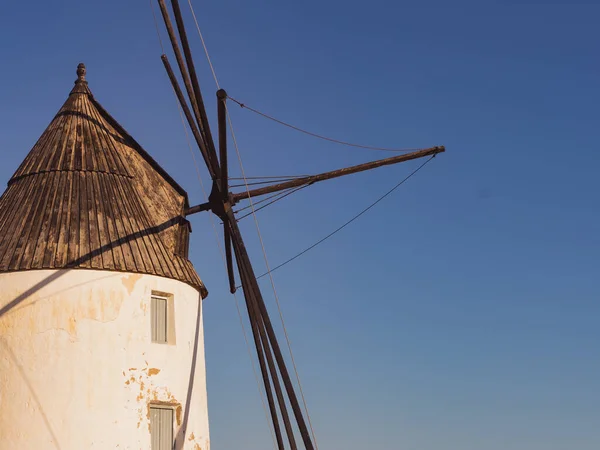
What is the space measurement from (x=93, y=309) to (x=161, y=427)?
2.92 metres

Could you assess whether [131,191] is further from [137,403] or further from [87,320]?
[137,403]

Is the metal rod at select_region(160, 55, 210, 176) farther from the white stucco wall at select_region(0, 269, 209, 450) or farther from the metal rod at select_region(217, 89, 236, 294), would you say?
the white stucco wall at select_region(0, 269, 209, 450)

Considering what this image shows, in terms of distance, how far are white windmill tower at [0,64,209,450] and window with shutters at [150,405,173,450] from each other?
25 millimetres

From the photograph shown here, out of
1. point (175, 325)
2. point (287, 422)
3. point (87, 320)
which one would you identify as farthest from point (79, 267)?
point (287, 422)

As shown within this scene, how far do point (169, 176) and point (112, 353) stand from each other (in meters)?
5.83

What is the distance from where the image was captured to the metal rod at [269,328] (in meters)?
16.6

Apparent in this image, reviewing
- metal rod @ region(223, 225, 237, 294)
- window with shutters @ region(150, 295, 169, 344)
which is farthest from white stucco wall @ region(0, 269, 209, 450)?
metal rod @ region(223, 225, 237, 294)

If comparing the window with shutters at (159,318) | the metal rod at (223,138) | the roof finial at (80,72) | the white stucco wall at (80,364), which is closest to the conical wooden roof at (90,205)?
the roof finial at (80,72)

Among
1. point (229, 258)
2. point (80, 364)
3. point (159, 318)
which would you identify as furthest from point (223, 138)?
point (80, 364)

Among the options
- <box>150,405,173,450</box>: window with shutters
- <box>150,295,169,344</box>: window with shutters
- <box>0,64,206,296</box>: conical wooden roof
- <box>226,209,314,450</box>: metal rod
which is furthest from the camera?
<box>150,295,169,344</box>: window with shutters

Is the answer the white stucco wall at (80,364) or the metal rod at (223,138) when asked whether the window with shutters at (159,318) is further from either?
the metal rod at (223,138)

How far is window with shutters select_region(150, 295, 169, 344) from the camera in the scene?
61.9 feet

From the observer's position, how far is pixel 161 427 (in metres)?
18.2

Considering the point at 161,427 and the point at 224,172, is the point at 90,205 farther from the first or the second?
the point at 161,427
